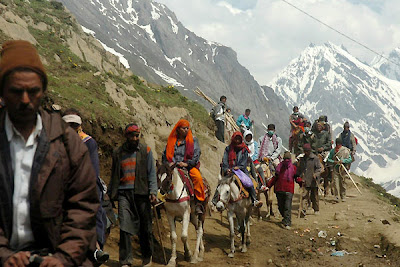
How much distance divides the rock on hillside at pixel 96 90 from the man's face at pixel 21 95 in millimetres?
9184

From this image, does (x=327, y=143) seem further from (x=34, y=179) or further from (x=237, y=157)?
(x=34, y=179)

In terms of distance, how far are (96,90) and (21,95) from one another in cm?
1263

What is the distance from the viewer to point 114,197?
767cm

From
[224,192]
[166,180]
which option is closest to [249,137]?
[224,192]

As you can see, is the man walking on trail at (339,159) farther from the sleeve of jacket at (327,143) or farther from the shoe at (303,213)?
the shoe at (303,213)

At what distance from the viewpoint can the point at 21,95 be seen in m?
2.27

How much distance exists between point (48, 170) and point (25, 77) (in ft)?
1.64

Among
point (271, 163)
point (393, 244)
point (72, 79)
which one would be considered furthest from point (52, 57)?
point (393, 244)

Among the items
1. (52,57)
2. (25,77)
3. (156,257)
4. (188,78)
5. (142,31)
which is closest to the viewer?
(25,77)

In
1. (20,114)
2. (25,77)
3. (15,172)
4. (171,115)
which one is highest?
(171,115)

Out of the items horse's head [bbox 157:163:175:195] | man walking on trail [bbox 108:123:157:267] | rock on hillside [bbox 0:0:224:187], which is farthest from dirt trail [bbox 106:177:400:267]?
rock on hillside [bbox 0:0:224:187]

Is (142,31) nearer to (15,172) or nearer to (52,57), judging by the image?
(52,57)

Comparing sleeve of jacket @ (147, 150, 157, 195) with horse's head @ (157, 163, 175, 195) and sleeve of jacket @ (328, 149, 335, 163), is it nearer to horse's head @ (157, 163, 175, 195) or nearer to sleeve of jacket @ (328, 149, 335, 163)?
horse's head @ (157, 163, 175, 195)

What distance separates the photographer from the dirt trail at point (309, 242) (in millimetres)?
10266
